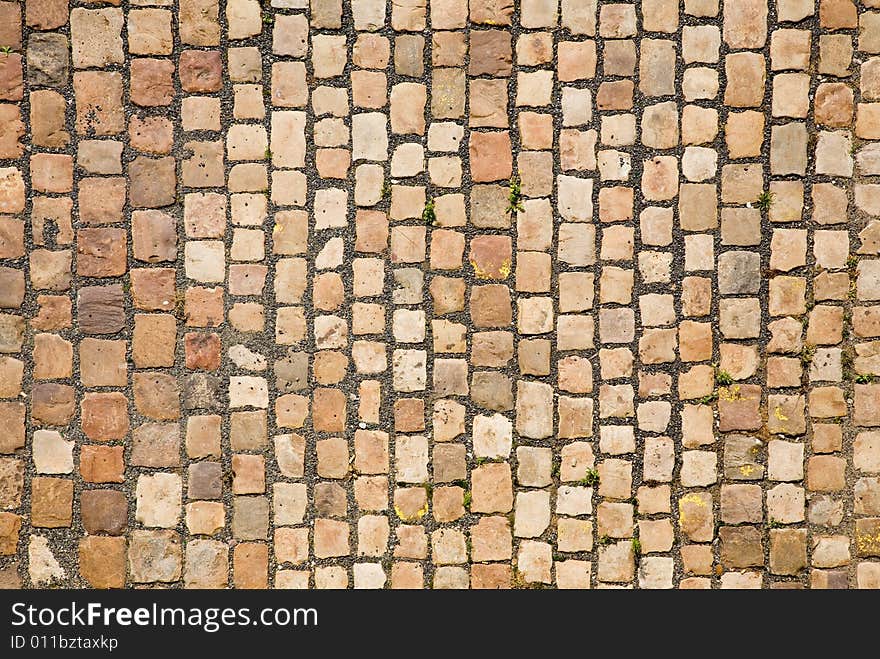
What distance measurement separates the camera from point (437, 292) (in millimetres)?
4621

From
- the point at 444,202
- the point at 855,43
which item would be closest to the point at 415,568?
the point at 444,202

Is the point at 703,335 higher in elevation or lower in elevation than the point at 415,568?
higher

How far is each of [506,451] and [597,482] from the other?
56 centimetres

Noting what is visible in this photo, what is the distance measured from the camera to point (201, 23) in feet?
15.0

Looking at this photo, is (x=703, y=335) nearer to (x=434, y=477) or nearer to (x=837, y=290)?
(x=837, y=290)

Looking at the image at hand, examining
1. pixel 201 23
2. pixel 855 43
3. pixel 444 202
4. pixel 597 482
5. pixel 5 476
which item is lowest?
pixel 597 482

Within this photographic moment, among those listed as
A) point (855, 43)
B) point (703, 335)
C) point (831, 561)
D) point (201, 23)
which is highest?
point (201, 23)

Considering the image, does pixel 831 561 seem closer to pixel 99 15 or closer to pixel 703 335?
pixel 703 335

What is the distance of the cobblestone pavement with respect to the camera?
4582 mm

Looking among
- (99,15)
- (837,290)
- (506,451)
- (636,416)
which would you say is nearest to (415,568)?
(506,451)

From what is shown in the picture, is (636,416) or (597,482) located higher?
(636,416)

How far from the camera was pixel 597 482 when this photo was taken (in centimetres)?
463

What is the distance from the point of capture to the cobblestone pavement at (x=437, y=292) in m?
4.58

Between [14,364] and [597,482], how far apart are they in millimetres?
3443
